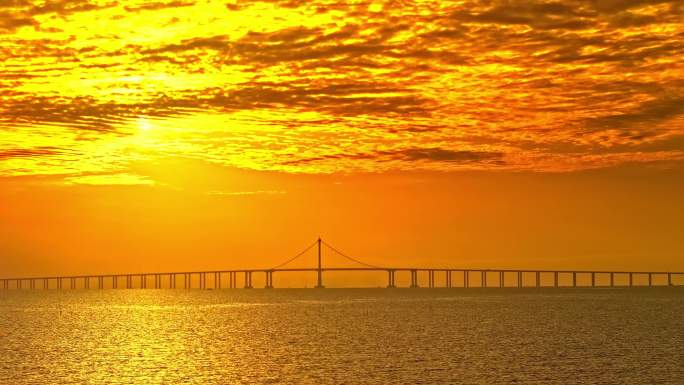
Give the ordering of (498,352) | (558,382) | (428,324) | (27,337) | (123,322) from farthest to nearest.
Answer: (123,322) < (428,324) < (27,337) < (498,352) < (558,382)

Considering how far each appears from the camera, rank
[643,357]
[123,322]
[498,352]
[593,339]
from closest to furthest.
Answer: [643,357] → [498,352] → [593,339] → [123,322]

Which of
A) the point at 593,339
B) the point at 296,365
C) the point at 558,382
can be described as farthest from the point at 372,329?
the point at 558,382

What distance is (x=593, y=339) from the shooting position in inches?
4055

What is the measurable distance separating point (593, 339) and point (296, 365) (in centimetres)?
3999

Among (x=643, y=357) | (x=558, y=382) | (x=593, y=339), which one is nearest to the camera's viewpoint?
(x=558, y=382)

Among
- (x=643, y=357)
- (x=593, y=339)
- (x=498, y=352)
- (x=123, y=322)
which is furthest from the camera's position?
(x=123, y=322)

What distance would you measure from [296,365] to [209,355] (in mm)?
13616

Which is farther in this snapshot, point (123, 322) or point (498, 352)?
point (123, 322)

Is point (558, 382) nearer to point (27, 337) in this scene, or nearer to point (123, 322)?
point (27, 337)

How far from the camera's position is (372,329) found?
400 feet

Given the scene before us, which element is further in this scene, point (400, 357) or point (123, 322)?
point (123, 322)

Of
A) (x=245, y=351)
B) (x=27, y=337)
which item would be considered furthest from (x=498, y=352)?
(x=27, y=337)

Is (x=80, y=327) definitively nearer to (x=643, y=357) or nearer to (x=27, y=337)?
(x=27, y=337)

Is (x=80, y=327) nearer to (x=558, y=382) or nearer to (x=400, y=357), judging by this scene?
(x=400, y=357)
